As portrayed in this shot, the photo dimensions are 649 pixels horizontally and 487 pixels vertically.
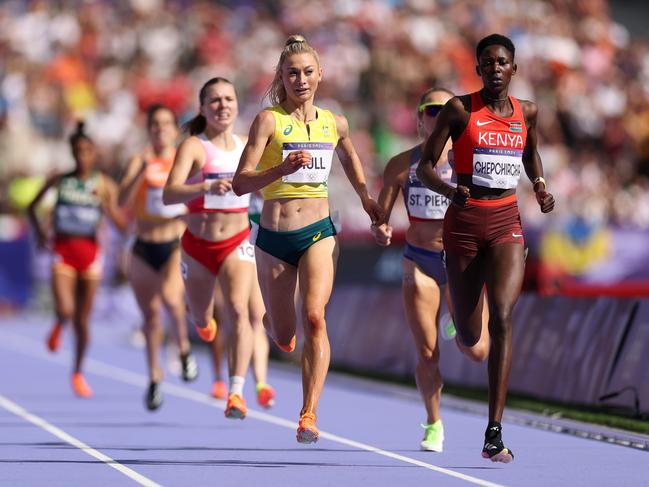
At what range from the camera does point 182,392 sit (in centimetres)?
1571

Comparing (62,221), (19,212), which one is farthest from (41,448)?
(19,212)

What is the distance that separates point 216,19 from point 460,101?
21.8 meters

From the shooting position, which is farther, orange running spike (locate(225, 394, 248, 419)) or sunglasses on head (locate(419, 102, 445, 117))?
orange running spike (locate(225, 394, 248, 419))

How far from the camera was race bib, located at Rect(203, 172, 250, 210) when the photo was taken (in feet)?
38.4

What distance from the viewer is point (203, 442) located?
1113 cm

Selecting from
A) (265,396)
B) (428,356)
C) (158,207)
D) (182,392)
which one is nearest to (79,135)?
(158,207)

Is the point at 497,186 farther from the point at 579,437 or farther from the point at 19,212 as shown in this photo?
the point at 19,212

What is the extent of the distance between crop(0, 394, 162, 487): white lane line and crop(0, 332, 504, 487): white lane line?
5.78 feet

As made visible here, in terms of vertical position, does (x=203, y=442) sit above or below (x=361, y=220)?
below

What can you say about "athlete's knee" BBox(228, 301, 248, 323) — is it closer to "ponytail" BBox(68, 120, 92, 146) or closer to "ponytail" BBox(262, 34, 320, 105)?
"ponytail" BBox(262, 34, 320, 105)

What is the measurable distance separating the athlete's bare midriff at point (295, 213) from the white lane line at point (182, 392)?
1.69 meters

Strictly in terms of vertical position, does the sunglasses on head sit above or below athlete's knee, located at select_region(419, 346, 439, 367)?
above

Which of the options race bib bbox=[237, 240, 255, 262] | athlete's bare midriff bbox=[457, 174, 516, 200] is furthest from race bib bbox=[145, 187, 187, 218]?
athlete's bare midriff bbox=[457, 174, 516, 200]

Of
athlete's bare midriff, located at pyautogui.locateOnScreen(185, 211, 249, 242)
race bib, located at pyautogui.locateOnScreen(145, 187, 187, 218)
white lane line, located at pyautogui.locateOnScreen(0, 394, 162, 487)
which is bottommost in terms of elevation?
white lane line, located at pyautogui.locateOnScreen(0, 394, 162, 487)
